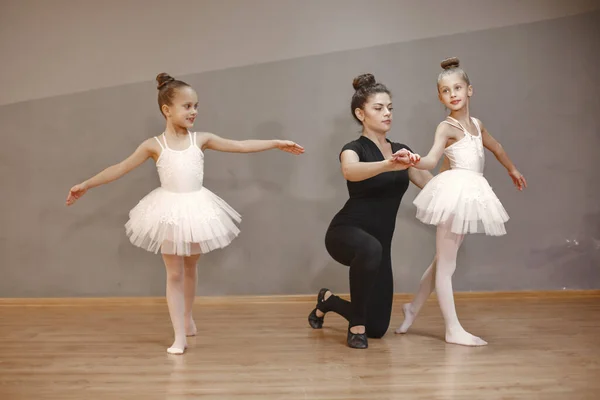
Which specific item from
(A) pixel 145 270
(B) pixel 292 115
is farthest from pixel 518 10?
(A) pixel 145 270

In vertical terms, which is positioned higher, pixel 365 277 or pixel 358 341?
pixel 365 277

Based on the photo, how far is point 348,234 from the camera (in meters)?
2.98

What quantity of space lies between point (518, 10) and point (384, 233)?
6.28 feet

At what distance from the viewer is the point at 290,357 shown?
2723 millimetres

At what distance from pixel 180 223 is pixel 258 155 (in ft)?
4.17

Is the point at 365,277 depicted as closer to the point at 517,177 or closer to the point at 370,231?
the point at 370,231

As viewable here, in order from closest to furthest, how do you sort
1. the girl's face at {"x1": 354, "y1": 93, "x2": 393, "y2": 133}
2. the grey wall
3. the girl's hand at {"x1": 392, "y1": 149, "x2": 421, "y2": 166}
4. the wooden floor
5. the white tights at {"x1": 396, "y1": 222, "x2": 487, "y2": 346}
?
the wooden floor < the girl's hand at {"x1": 392, "y1": 149, "x2": 421, "y2": 166} < the white tights at {"x1": 396, "y1": 222, "x2": 487, "y2": 346} < the girl's face at {"x1": 354, "y1": 93, "x2": 393, "y2": 133} < the grey wall

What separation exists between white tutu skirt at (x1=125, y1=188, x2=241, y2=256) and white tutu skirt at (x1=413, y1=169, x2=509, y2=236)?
92 centimetres

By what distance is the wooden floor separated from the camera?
2.26m

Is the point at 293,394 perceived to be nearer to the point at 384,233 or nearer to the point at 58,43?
the point at 384,233

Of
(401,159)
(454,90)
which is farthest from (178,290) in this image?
(454,90)

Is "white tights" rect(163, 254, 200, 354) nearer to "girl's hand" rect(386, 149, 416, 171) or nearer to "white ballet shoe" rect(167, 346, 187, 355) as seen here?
"white ballet shoe" rect(167, 346, 187, 355)

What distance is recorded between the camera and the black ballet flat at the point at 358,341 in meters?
2.86

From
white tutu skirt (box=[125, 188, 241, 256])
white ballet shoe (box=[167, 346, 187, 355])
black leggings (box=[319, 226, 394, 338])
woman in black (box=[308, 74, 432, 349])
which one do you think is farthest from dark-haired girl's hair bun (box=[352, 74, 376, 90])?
white ballet shoe (box=[167, 346, 187, 355])
